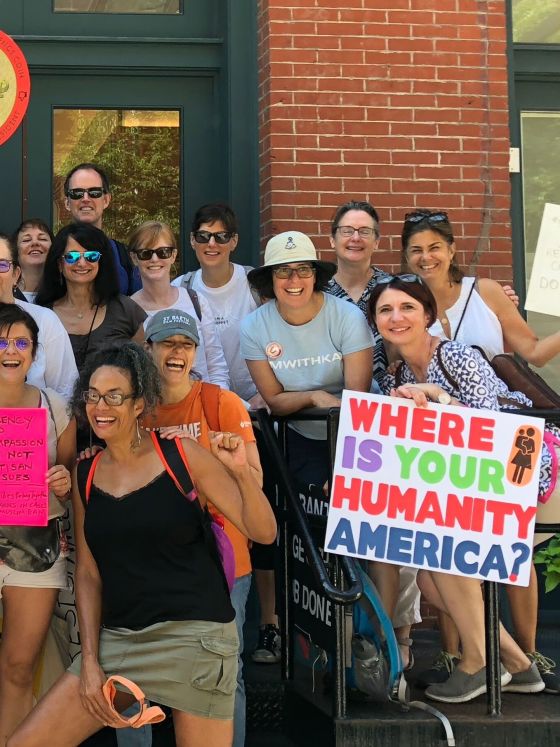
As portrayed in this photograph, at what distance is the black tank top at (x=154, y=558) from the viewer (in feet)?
12.1

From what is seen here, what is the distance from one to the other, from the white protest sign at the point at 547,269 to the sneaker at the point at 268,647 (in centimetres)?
202

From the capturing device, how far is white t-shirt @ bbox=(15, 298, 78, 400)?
4.68 meters

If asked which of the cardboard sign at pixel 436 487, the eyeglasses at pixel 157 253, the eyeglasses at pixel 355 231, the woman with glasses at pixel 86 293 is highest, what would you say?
the eyeglasses at pixel 355 231

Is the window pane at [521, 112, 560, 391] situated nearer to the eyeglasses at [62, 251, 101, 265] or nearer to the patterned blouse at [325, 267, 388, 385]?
the patterned blouse at [325, 267, 388, 385]

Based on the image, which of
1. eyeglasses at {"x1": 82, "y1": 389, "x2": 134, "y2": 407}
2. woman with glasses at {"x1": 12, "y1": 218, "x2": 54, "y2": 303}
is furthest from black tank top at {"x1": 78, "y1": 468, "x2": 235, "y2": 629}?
woman with glasses at {"x1": 12, "y1": 218, "x2": 54, "y2": 303}

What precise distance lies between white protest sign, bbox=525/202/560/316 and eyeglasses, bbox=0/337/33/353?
2.32 m

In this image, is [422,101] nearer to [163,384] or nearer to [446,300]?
[446,300]

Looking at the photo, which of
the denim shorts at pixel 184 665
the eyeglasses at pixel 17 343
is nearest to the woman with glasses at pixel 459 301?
the eyeglasses at pixel 17 343

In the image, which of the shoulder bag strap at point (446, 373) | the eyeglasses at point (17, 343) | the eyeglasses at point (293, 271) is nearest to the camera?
the eyeglasses at point (17, 343)

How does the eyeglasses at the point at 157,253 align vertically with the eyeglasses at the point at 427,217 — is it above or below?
below

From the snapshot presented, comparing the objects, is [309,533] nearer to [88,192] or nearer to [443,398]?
[443,398]

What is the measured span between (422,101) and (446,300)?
78.4 inches

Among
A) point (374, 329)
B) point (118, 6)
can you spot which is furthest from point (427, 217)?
point (118, 6)

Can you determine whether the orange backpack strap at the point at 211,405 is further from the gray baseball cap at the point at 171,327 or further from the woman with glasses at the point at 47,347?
the woman with glasses at the point at 47,347
